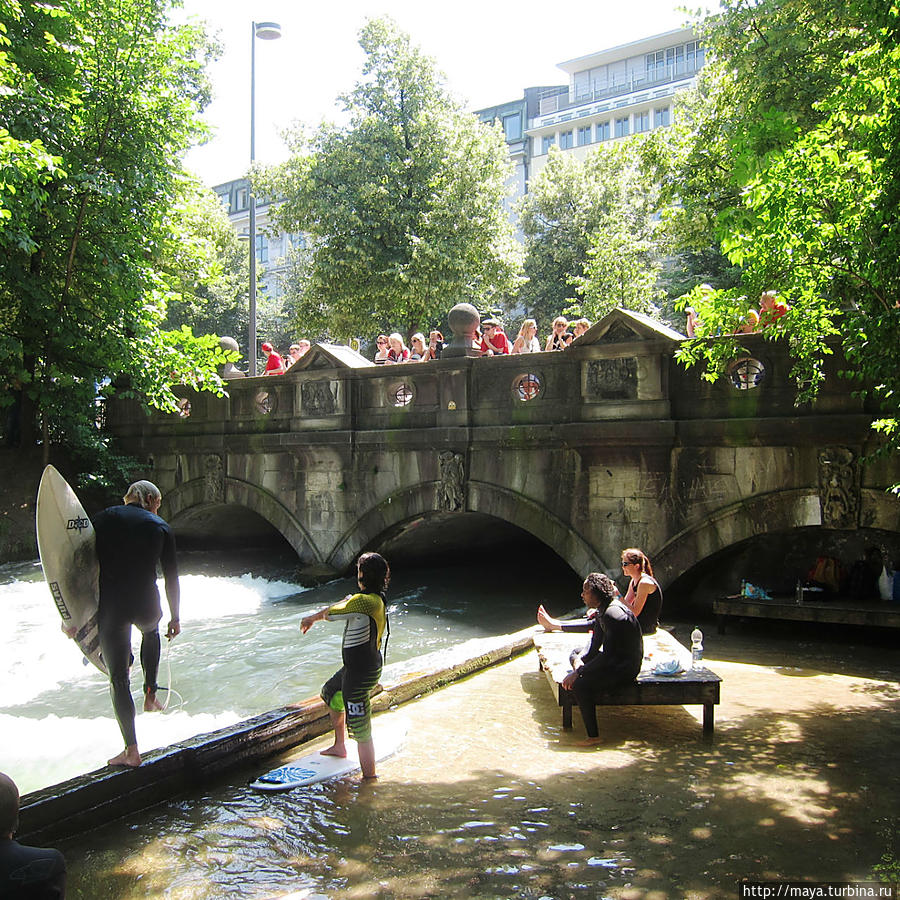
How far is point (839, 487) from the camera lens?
31.5 ft

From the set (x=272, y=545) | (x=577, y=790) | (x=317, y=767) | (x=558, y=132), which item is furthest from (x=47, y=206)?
(x=558, y=132)

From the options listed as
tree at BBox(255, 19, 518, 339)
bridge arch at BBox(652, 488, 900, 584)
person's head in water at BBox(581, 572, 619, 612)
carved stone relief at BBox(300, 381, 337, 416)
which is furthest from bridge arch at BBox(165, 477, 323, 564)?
person's head in water at BBox(581, 572, 619, 612)

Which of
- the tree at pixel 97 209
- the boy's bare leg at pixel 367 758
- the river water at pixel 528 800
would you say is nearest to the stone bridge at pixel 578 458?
the river water at pixel 528 800

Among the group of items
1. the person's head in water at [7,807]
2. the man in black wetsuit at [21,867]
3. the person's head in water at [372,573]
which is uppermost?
the person's head in water at [372,573]

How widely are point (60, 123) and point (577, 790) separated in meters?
12.1

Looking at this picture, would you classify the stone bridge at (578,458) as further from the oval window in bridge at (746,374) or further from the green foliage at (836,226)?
the green foliage at (836,226)

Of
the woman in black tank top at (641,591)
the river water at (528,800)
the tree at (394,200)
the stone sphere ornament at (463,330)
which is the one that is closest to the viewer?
the river water at (528,800)

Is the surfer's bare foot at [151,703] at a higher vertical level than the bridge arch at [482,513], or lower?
lower

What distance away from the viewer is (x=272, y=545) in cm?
2031

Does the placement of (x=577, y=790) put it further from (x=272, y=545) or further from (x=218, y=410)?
(x=272, y=545)

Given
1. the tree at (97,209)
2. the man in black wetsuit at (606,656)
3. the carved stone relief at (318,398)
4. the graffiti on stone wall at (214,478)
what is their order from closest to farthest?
the man in black wetsuit at (606,656), the tree at (97,209), the carved stone relief at (318,398), the graffiti on stone wall at (214,478)

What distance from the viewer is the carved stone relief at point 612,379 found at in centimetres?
1103

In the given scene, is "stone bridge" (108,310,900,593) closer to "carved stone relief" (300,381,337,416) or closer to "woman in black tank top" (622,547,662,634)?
"carved stone relief" (300,381,337,416)

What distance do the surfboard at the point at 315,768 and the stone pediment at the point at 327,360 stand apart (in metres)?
9.25
